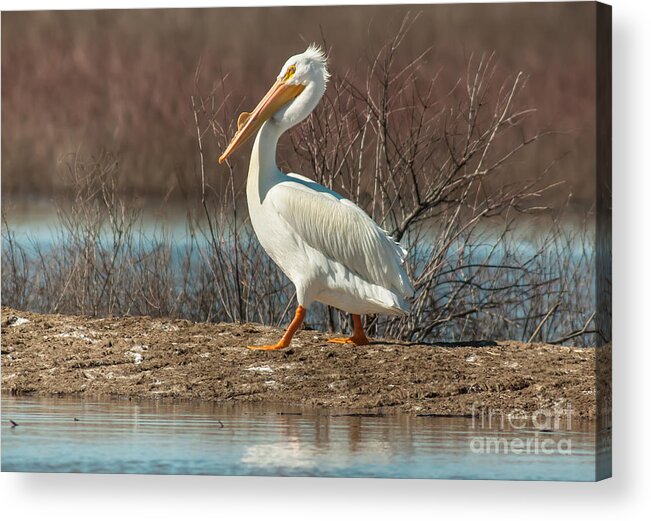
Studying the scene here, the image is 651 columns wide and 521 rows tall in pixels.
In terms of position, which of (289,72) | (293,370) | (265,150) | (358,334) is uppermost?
(289,72)

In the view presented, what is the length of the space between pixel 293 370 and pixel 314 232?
3.00 feet

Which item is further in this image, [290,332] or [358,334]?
[358,334]

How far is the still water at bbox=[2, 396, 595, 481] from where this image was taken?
26.6 ft

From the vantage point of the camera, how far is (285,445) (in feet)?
27.0

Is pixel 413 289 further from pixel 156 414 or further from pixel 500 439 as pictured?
pixel 156 414

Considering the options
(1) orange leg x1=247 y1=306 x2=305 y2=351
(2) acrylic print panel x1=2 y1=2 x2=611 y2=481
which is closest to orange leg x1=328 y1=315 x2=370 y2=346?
(2) acrylic print panel x1=2 y1=2 x2=611 y2=481

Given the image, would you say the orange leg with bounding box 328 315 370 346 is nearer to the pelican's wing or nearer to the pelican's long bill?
the pelican's wing

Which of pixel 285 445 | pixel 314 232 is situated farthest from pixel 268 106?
pixel 285 445

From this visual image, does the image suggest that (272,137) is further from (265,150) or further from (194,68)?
(194,68)

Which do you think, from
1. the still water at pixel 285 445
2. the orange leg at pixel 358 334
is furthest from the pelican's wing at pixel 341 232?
the still water at pixel 285 445

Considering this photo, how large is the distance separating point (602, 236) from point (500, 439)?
1362 millimetres

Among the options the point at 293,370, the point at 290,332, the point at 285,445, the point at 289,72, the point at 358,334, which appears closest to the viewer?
the point at 285,445

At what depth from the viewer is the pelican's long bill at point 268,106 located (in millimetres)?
9375

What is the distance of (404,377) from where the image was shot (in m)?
9.10
